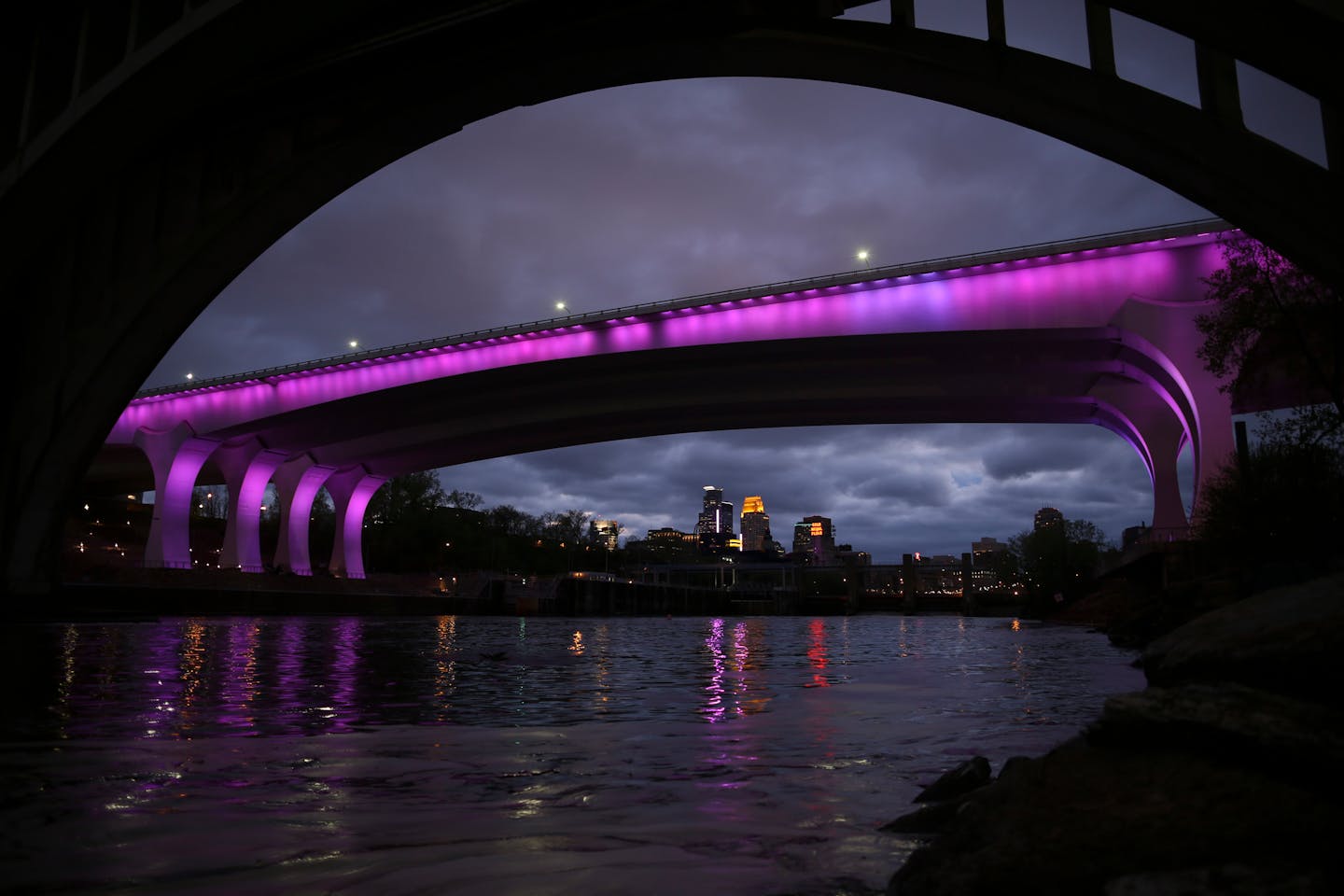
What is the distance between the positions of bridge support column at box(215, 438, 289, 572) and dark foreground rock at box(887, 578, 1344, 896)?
67.4 meters

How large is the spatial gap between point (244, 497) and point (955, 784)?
69.2 m

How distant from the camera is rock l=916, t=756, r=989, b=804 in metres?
4.34

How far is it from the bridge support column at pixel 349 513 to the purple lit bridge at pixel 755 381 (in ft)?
0.74

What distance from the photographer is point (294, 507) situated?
69.2 m

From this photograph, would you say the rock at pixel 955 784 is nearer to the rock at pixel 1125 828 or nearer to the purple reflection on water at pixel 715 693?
the rock at pixel 1125 828

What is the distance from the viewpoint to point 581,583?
79938 mm

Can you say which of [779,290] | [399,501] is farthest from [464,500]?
[779,290]

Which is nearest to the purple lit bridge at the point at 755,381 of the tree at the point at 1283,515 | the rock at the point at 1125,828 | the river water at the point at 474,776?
the tree at the point at 1283,515

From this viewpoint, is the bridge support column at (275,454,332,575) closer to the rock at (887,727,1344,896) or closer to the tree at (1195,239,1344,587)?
the tree at (1195,239,1344,587)

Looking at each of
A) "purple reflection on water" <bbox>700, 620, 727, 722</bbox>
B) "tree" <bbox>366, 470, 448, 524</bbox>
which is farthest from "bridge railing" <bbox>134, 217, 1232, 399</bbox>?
"tree" <bbox>366, 470, 448, 524</bbox>

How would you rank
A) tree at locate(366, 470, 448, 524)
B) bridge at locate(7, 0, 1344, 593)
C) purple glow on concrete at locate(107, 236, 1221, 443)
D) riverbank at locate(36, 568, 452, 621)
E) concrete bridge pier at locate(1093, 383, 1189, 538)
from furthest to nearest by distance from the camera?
tree at locate(366, 470, 448, 524) → concrete bridge pier at locate(1093, 383, 1189, 538) → purple glow on concrete at locate(107, 236, 1221, 443) → riverbank at locate(36, 568, 452, 621) → bridge at locate(7, 0, 1344, 593)

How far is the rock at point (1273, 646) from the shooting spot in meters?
3.66

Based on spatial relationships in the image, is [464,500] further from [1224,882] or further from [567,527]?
[1224,882]

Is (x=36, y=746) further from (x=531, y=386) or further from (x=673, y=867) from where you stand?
(x=531, y=386)
